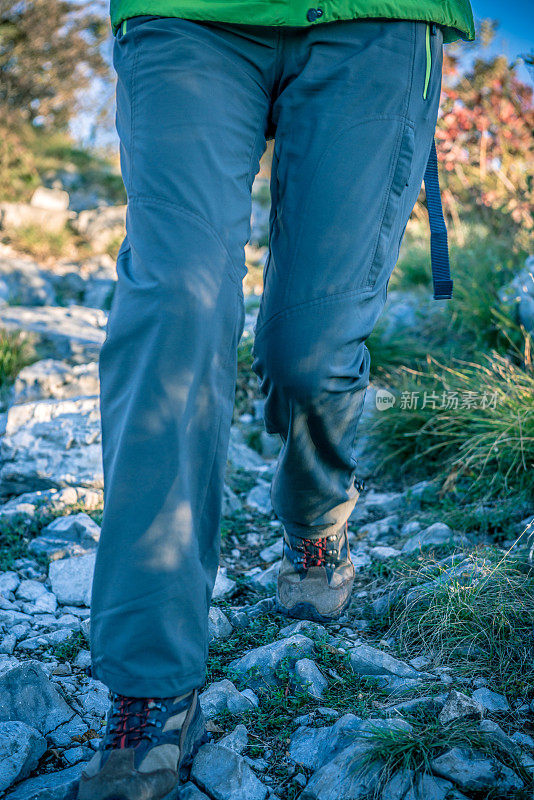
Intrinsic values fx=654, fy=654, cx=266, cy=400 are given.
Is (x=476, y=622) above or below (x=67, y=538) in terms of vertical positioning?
above

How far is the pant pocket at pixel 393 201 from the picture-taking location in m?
1.57

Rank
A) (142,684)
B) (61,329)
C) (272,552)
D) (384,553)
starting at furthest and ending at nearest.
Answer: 1. (61,329)
2. (272,552)
3. (384,553)
4. (142,684)

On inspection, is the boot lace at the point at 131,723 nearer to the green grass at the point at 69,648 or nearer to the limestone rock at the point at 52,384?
the green grass at the point at 69,648

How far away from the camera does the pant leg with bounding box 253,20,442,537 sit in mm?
1508

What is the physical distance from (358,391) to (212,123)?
0.73 metres

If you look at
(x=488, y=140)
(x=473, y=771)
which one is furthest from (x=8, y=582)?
(x=488, y=140)

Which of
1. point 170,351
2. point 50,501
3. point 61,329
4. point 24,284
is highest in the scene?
point 170,351

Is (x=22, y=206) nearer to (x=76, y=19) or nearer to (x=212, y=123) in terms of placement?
(x=76, y=19)

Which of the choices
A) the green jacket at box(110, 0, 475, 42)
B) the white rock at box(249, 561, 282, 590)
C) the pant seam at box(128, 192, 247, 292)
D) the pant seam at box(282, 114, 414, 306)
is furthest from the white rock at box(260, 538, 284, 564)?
the green jacket at box(110, 0, 475, 42)

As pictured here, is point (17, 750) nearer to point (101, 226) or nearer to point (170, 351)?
point (170, 351)

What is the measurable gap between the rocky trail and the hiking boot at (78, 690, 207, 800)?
0.08m

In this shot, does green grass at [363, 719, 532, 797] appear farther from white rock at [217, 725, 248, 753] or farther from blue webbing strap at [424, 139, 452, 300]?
blue webbing strap at [424, 139, 452, 300]

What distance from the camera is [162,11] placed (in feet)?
4.58

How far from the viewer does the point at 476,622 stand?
70.1 inches
